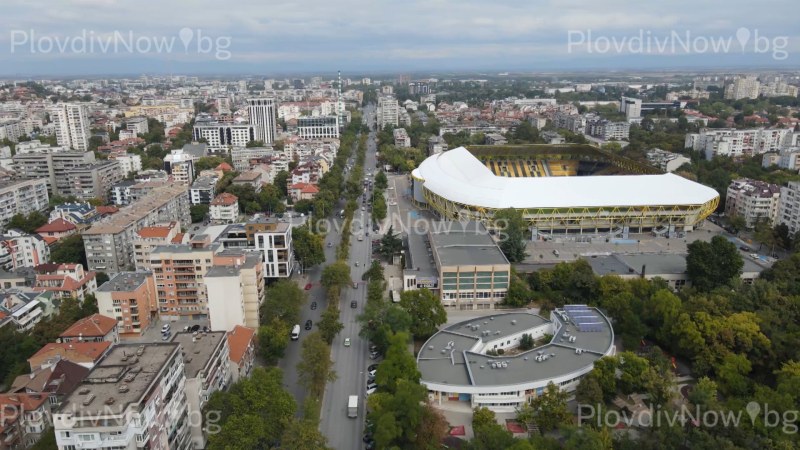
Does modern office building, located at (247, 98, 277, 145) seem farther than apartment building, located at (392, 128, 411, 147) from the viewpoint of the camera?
Yes

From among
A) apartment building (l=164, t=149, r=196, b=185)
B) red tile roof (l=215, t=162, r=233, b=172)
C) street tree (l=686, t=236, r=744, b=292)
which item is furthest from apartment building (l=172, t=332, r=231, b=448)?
red tile roof (l=215, t=162, r=233, b=172)

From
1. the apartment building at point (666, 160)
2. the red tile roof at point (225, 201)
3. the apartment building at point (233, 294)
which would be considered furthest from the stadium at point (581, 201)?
the apartment building at point (233, 294)

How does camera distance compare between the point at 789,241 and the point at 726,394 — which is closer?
the point at 726,394

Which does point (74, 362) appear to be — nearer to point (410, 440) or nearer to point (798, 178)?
point (410, 440)

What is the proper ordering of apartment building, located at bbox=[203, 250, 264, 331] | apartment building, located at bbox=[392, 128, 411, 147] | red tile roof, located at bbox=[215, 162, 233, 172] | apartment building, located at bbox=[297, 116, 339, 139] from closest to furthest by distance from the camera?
apartment building, located at bbox=[203, 250, 264, 331]
red tile roof, located at bbox=[215, 162, 233, 172]
apartment building, located at bbox=[392, 128, 411, 147]
apartment building, located at bbox=[297, 116, 339, 139]

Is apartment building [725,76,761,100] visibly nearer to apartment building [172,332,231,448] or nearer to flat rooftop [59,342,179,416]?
apartment building [172,332,231,448]

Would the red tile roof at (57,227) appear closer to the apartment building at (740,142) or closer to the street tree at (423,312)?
the street tree at (423,312)

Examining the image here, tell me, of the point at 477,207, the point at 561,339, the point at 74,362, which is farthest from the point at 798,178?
the point at 74,362
